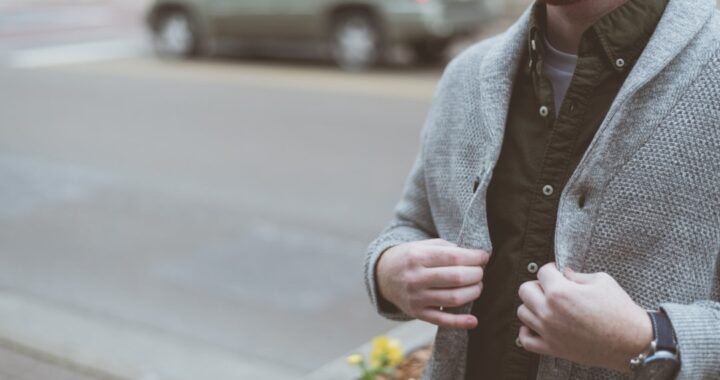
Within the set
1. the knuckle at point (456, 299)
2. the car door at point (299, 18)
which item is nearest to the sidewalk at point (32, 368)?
the knuckle at point (456, 299)

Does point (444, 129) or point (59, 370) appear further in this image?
point (59, 370)

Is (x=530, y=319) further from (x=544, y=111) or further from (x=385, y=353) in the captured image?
(x=385, y=353)

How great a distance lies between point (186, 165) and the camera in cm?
814

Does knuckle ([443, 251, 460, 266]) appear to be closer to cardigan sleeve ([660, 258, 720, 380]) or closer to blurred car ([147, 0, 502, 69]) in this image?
cardigan sleeve ([660, 258, 720, 380])

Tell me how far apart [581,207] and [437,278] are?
25 cm

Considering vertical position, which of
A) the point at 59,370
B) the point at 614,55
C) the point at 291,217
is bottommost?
the point at 614,55

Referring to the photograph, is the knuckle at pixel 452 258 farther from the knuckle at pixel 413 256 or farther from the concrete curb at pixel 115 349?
the concrete curb at pixel 115 349

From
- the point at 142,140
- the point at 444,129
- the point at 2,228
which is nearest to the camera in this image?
the point at 444,129

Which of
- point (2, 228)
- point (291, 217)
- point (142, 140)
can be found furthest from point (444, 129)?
point (142, 140)

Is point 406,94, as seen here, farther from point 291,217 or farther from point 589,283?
point 589,283

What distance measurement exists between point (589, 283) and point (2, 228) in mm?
5980

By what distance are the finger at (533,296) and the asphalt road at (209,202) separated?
3.09 meters

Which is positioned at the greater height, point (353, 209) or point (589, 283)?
point (353, 209)

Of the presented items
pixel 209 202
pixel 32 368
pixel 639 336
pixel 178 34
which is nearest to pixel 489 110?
pixel 639 336
